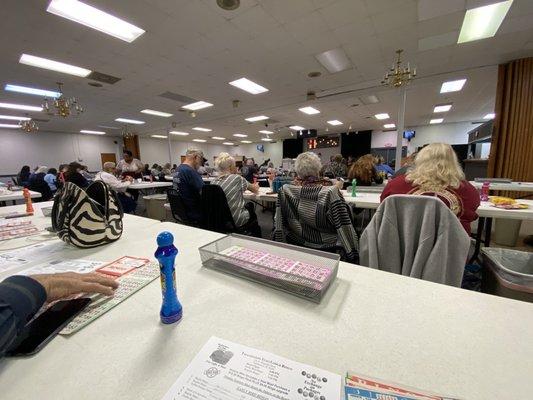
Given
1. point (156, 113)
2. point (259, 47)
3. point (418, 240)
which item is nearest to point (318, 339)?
point (418, 240)

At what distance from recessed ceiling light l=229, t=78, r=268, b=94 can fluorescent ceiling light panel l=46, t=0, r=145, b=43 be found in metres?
2.13

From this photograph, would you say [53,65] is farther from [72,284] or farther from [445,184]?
[445,184]

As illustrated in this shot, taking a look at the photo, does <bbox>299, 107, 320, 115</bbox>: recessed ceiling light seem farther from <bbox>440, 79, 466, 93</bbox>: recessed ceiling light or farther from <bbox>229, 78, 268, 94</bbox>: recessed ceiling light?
<bbox>440, 79, 466, 93</bbox>: recessed ceiling light

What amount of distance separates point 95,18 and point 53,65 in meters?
1.96

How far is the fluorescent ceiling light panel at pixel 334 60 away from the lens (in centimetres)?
369

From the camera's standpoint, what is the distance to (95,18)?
2760 millimetres

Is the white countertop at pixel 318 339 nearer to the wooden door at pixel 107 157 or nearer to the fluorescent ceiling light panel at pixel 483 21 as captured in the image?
the fluorescent ceiling light panel at pixel 483 21

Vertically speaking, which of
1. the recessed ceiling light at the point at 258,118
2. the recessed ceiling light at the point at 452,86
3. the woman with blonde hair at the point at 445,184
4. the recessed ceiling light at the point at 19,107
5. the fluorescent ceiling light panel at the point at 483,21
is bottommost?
the woman with blonde hair at the point at 445,184

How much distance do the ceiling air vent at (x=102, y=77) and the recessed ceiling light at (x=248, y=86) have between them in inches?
89.9

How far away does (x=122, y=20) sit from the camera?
9.05 ft

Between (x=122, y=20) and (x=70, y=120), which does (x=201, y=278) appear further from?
(x=70, y=120)

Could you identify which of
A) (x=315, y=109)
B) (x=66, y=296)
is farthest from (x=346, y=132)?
(x=66, y=296)

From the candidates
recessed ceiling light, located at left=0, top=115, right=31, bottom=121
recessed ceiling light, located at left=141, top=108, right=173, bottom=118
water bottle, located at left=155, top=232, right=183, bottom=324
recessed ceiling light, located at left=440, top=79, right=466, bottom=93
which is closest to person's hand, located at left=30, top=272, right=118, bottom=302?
water bottle, located at left=155, top=232, right=183, bottom=324

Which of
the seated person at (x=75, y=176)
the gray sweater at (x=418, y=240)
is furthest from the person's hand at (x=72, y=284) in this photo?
the seated person at (x=75, y=176)
